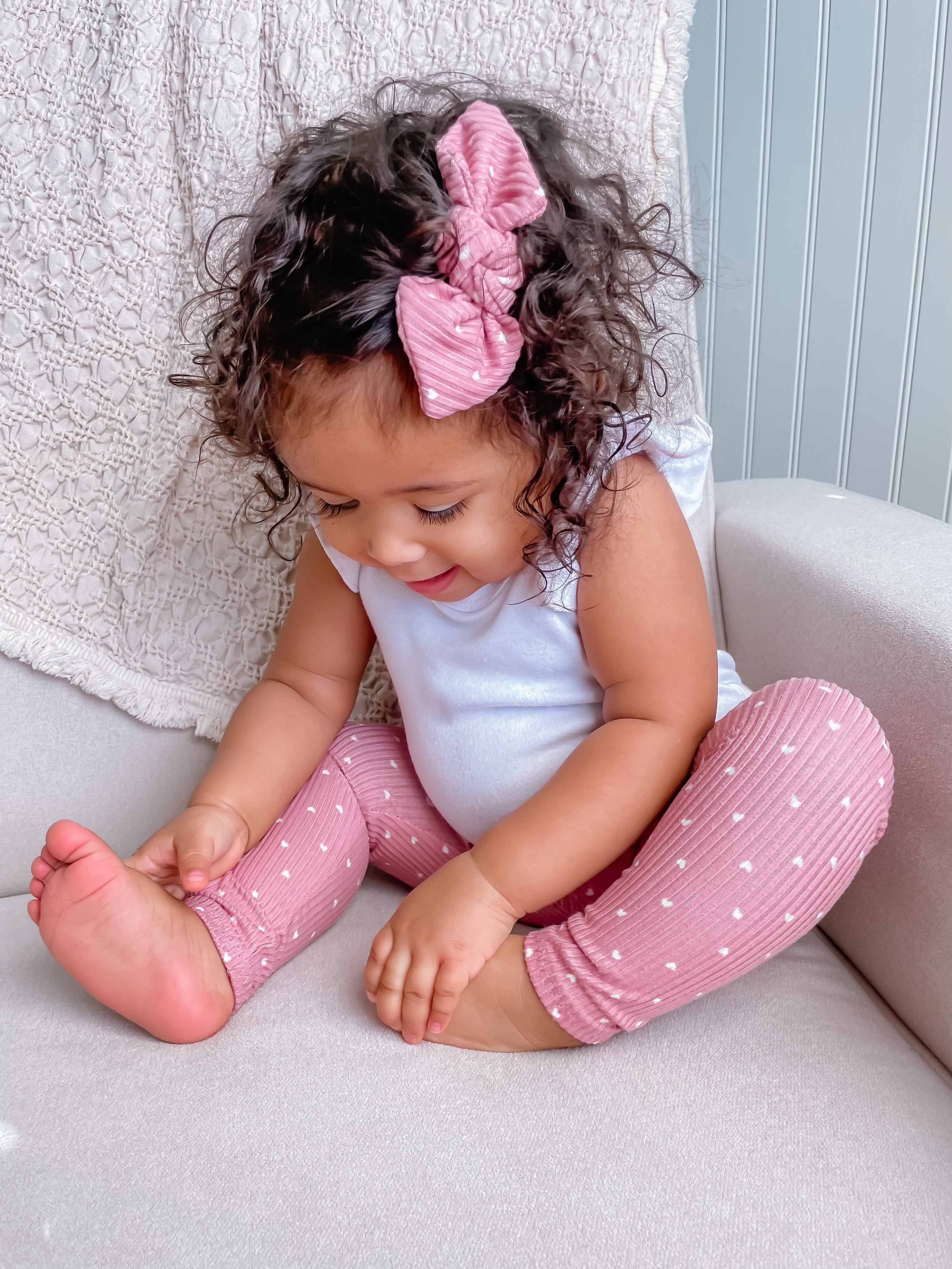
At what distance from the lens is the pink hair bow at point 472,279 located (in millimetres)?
554

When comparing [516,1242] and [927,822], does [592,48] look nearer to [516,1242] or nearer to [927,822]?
[927,822]

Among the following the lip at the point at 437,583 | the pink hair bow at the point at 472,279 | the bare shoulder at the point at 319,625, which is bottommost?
the bare shoulder at the point at 319,625

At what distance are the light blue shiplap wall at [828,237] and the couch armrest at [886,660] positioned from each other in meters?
0.58

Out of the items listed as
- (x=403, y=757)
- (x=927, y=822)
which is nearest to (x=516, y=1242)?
(x=927, y=822)

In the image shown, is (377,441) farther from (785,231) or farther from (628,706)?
(785,231)

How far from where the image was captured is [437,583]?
70 cm

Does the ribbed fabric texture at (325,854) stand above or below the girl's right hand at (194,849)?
below

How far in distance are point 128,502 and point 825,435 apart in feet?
3.30

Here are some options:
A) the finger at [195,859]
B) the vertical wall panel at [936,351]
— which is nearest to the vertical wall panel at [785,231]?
the vertical wall panel at [936,351]

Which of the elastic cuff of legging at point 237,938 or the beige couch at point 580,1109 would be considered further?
the elastic cuff of legging at point 237,938

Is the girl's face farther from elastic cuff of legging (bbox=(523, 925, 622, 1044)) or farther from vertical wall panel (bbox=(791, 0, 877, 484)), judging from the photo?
vertical wall panel (bbox=(791, 0, 877, 484))

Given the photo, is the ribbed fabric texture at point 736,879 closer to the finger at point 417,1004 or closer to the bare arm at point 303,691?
the finger at point 417,1004

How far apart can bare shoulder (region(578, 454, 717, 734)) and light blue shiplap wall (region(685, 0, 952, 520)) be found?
26.8 inches

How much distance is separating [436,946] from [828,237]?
115 centimetres
